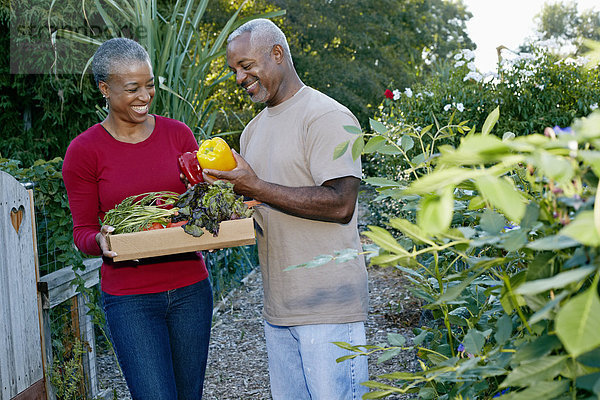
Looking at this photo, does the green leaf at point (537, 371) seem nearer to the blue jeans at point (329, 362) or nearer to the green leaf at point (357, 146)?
the green leaf at point (357, 146)

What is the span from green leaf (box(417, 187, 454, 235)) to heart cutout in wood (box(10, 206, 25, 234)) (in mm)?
2779

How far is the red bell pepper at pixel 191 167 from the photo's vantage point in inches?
90.4

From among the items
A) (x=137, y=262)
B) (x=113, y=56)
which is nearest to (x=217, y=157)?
(x=137, y=262)

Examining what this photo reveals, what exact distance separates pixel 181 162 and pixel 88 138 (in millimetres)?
392

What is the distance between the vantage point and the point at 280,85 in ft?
7.10

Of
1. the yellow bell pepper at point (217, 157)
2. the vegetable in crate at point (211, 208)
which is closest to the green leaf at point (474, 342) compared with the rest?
the vegetable in crate at point (211, 208)

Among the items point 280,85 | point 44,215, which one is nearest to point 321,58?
point 44,215

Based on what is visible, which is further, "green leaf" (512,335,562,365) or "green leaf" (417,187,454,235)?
"green leaf" (512,335,562,365)

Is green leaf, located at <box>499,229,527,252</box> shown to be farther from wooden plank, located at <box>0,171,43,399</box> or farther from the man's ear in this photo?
wooden plank, located at <box>0,171,43,399</box>

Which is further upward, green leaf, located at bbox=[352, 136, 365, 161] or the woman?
green leaf, located at bbox=[352, 136, 365, 161]

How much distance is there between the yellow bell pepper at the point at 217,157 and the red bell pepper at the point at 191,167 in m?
0.06

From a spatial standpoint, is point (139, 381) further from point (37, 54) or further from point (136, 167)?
point (37, 54)

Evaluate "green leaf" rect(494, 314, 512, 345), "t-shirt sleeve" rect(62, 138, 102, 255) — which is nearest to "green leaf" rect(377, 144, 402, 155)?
"green leaf" rect(494, 314, 512, 345)

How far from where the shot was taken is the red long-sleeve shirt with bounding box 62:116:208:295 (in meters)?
2.30
